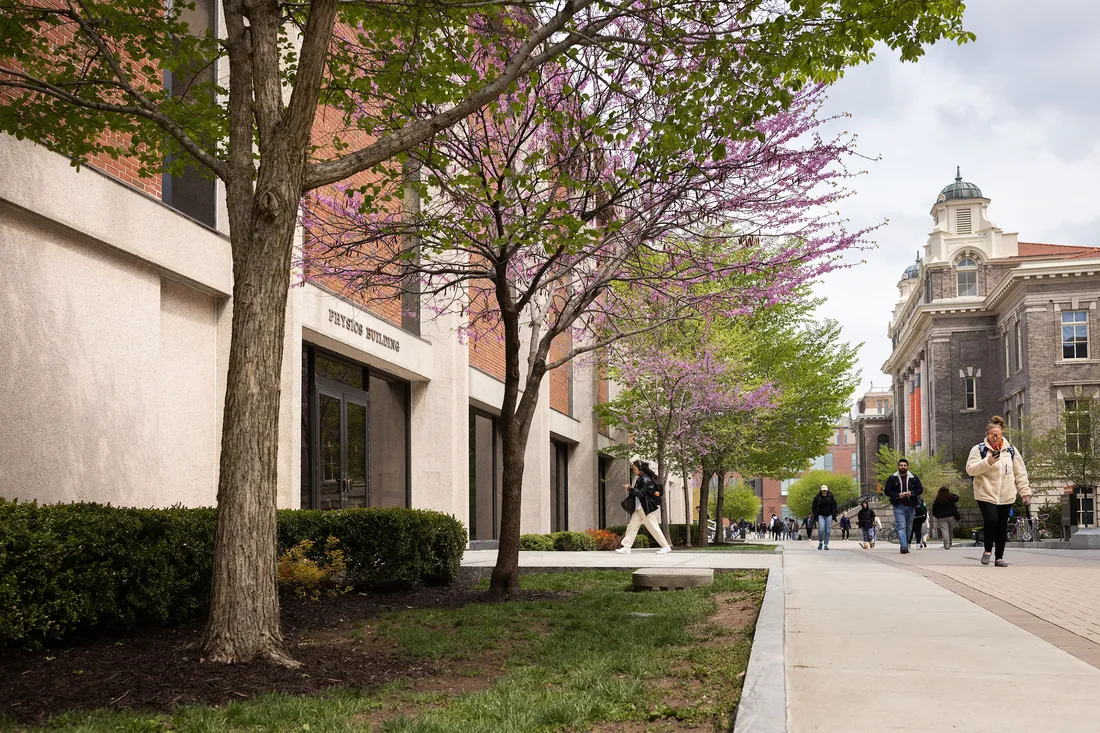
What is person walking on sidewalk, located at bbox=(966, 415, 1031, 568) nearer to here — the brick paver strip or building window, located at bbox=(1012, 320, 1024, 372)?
the brick paver strip

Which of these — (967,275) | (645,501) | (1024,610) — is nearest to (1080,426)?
(967,275)

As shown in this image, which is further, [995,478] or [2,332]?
[995,478]

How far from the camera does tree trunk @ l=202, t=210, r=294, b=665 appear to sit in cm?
626

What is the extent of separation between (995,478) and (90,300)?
1162 centimetres

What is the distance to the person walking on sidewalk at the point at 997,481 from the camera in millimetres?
13945

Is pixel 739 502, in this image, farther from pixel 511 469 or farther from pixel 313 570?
pixel 313 570

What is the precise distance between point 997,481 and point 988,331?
2277 inches

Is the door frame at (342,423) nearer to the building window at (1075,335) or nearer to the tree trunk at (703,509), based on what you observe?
the tree trunk at (703,509)

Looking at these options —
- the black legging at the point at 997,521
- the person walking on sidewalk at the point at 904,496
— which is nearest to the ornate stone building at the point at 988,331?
the person walking on sidewalk at the point at 904,496

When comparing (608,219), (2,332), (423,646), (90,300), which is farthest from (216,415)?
(423,646)

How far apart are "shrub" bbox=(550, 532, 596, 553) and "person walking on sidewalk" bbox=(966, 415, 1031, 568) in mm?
12049

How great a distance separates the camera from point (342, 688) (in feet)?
19.1

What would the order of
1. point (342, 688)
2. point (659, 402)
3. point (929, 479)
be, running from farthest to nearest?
point (929, 479)
point (659, 402)
point (342, 688)

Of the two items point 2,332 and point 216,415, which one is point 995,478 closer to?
point 216,415
